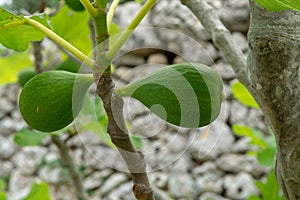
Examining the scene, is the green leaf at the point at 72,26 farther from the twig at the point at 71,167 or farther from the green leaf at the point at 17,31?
the green leaf at the point at 17,31

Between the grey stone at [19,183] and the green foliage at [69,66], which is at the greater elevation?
the green foliage at [69,66]

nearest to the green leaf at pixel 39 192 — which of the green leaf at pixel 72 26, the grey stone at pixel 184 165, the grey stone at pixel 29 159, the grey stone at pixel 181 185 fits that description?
the green leaf at pixel 72 26

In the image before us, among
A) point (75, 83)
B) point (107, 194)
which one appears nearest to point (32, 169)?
point (107, 194)

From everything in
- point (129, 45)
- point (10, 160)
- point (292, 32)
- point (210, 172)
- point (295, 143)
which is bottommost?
point (10, 160)

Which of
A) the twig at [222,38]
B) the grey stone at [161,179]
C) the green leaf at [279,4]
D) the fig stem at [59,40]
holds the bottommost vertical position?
the grey stone at [161,179]

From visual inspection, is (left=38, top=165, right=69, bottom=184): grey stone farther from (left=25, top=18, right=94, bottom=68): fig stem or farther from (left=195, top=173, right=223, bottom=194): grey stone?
(left=25, top=18, right=94, bottom=68): fig stem

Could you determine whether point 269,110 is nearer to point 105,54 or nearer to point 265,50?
point 265,50
